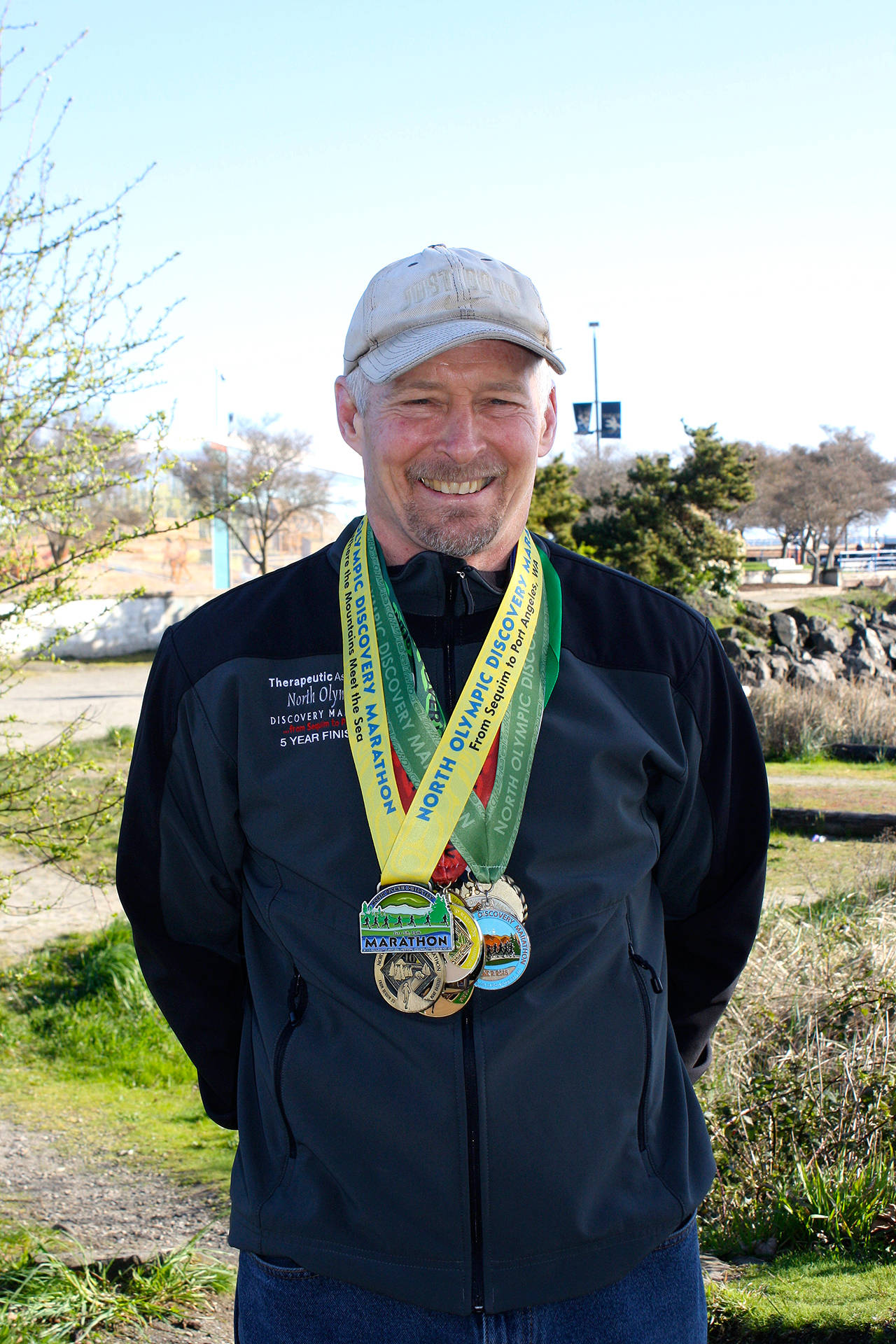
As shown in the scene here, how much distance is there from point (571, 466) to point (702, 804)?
2614cm

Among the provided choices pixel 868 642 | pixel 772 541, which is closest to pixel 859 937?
pixel 868 642

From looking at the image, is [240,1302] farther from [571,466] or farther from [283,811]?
[571,466]

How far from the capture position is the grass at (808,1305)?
120 inches

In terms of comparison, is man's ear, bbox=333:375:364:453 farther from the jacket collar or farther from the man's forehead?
the jacket collar

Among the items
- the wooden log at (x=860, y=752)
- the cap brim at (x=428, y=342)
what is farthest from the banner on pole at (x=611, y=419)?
the cap brim at (x=428, y=342)

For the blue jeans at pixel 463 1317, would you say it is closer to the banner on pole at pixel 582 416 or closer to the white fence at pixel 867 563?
the banner on pole at pixel 582 416

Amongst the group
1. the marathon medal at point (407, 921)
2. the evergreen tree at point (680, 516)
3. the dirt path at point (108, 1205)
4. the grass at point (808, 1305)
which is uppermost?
the evergreen tree at point (680, 516)

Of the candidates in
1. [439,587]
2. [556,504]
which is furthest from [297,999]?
[556,504]

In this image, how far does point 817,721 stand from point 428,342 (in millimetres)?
14677

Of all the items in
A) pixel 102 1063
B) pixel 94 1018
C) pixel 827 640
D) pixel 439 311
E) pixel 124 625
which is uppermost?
pixel 124 625

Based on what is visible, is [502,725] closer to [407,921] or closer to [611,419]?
[407,921]

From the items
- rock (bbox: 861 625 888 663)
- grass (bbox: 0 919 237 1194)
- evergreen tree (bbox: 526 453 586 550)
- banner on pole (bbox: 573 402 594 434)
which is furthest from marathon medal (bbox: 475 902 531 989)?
banner on pole (bbox: 573 402 594 434)

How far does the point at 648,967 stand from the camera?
2.15m

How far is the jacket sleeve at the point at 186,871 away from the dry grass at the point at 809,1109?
223 centimetres
